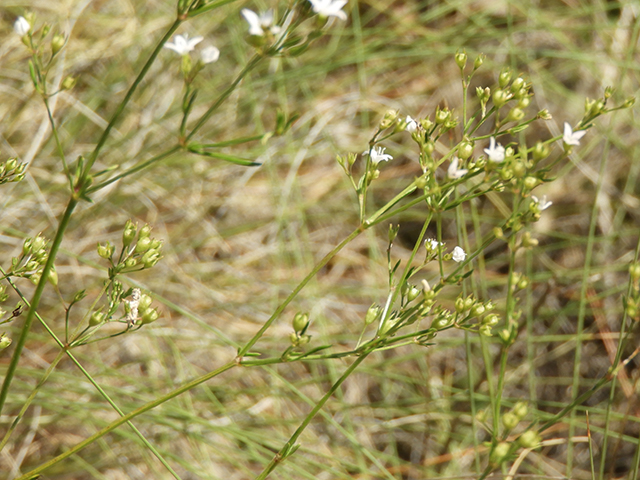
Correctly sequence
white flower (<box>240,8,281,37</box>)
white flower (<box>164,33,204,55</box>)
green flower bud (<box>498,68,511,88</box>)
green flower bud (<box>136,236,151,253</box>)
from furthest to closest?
green flower bud (<box>498,68,511,88</box>), green flower bud (<box>136,236,151,253</box>), white flower (<box>164,33,204,55</box>), white flower (<box>240,8,281,37</box>)

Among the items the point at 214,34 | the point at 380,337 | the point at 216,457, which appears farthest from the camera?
the point at 214,34

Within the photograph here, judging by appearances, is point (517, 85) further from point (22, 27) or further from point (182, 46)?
point (22, 27)

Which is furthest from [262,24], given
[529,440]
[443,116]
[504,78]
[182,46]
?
[529,440]

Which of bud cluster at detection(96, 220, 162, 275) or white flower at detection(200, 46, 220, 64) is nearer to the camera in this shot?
white flower at detection(200, 46, 220, 64)

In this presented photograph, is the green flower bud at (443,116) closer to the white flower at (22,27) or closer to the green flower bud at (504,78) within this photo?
the green flower bud at (504,78)

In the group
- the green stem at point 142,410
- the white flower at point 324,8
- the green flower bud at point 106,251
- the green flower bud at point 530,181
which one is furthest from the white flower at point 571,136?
the green flower bud at point 106,251

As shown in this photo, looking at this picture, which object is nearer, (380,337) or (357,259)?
(380,337)

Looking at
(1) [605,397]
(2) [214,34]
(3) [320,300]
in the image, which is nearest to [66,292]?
(3) [320,300]

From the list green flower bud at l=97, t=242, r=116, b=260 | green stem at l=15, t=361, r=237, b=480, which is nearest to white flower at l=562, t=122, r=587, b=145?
green stem at l=15, t=361, r=237, b=480

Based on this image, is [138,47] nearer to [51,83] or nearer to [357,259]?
[51,83]

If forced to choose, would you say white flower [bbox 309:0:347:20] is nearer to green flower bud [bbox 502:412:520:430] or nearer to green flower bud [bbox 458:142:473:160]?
green flower bud [bbox 458:142:473:160]

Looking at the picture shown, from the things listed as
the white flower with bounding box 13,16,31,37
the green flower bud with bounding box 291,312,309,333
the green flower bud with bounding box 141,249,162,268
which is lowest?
the green flower bud with bounding box 291,312,309,333
